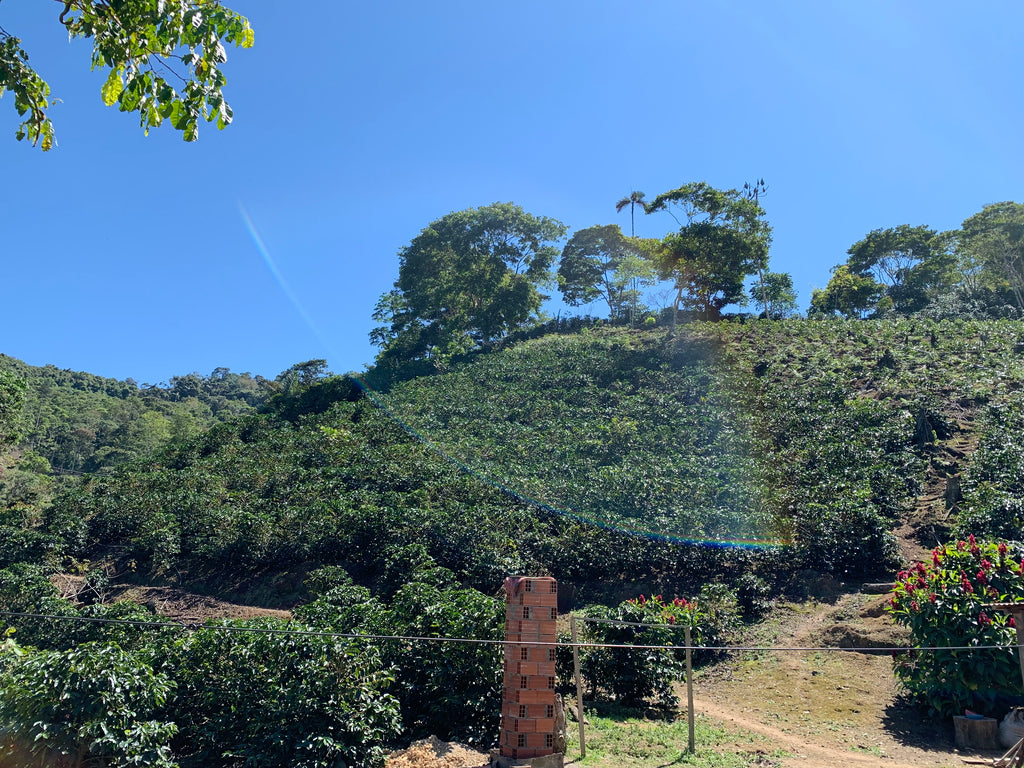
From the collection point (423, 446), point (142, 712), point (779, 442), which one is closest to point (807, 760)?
point (142, 712)

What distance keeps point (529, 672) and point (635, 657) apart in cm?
367

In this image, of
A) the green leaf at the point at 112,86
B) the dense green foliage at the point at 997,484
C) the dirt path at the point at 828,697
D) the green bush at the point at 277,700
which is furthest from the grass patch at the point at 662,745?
the green leaf at the point at 112,86

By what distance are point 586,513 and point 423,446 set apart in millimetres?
8757

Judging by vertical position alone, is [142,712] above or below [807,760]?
above

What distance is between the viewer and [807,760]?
7.94 meters

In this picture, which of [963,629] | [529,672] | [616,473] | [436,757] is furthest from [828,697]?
[616,473]

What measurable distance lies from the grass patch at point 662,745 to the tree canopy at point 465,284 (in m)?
31.7

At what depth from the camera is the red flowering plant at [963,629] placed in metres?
8.55

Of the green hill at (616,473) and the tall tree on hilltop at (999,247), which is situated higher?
the tall tree on hilltop at (999,247)

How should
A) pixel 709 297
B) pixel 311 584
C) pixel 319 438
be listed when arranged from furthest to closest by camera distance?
pixel 709 297, pixel 319 438, pixel 311 584

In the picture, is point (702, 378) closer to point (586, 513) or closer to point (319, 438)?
point (586, 513)

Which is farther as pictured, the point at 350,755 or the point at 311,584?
the point at 311,584

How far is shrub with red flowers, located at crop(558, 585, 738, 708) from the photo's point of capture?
10.4 metres

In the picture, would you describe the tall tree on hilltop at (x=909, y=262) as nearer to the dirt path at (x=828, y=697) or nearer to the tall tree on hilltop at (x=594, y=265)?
the tall tree on hilltop at (x=594, y=265)
